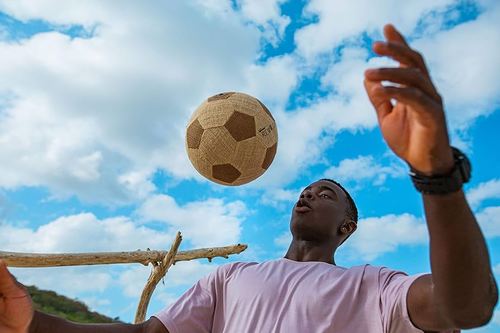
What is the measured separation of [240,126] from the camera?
4512 millimetres

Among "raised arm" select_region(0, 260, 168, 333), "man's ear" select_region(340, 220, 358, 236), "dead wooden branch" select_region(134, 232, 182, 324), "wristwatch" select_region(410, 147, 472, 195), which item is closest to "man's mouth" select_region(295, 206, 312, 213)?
"man's ear" select_region(340, 220, 358, 236)

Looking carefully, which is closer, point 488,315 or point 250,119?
point 488,315

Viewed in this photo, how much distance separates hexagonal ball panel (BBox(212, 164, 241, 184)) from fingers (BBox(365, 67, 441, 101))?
2.71 m

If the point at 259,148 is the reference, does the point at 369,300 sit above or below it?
below

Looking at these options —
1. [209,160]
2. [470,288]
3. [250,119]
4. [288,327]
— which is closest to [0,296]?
[288,327]

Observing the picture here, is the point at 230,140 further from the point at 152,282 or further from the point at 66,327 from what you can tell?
the point at 152,282

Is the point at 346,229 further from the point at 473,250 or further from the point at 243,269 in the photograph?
the point at 473,250

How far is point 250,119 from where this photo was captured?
15.1ft

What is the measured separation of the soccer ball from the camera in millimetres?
4488

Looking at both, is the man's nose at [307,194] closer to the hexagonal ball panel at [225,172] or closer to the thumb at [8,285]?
the hexagonal ball panel at [225,172]

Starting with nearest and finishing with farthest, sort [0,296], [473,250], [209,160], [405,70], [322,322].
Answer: [405,70], [473,250], [0,296], [322,322], [209,160]

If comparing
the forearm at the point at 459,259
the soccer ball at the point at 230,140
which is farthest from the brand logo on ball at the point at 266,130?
the forearm at the point at 459,259

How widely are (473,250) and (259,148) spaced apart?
2654 mm

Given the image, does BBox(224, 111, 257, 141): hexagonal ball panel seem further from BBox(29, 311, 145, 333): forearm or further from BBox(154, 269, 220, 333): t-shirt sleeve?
BBox(29, 311, 145, 333): forearm
